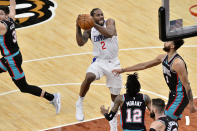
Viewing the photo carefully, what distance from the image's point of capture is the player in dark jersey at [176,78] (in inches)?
322

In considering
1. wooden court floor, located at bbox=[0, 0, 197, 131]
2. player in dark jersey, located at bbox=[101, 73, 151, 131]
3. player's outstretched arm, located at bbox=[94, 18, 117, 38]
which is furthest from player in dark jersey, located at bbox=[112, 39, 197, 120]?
player's outstretched arm, located at bbox=[94, 18, 117, 38]

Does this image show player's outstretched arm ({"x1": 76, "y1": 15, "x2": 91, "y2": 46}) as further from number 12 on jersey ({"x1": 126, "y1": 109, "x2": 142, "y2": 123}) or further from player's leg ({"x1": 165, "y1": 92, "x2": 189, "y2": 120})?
number 12 on jersey ({"x1": 126, "y1": 109, "x2": 142, "y2": 123})

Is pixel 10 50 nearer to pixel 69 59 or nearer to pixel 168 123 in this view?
pixel 69 59

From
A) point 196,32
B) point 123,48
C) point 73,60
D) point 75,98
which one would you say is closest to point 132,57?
point 123,48

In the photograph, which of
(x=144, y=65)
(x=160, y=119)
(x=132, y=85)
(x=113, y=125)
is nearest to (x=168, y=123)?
(x=160, y=119)

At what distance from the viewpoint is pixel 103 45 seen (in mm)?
9867

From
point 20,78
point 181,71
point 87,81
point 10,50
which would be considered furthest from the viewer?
point 20,78

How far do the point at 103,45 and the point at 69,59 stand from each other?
298cm

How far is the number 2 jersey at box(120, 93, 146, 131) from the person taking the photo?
25.9ft

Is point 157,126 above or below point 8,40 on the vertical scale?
below

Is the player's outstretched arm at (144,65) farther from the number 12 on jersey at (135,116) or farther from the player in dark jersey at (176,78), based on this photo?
the number 12 on jersey at (135,116)

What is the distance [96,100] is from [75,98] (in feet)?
1.46

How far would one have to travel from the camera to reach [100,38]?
9.84m

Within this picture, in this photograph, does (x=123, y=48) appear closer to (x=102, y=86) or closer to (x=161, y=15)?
(x=102, y=86)
